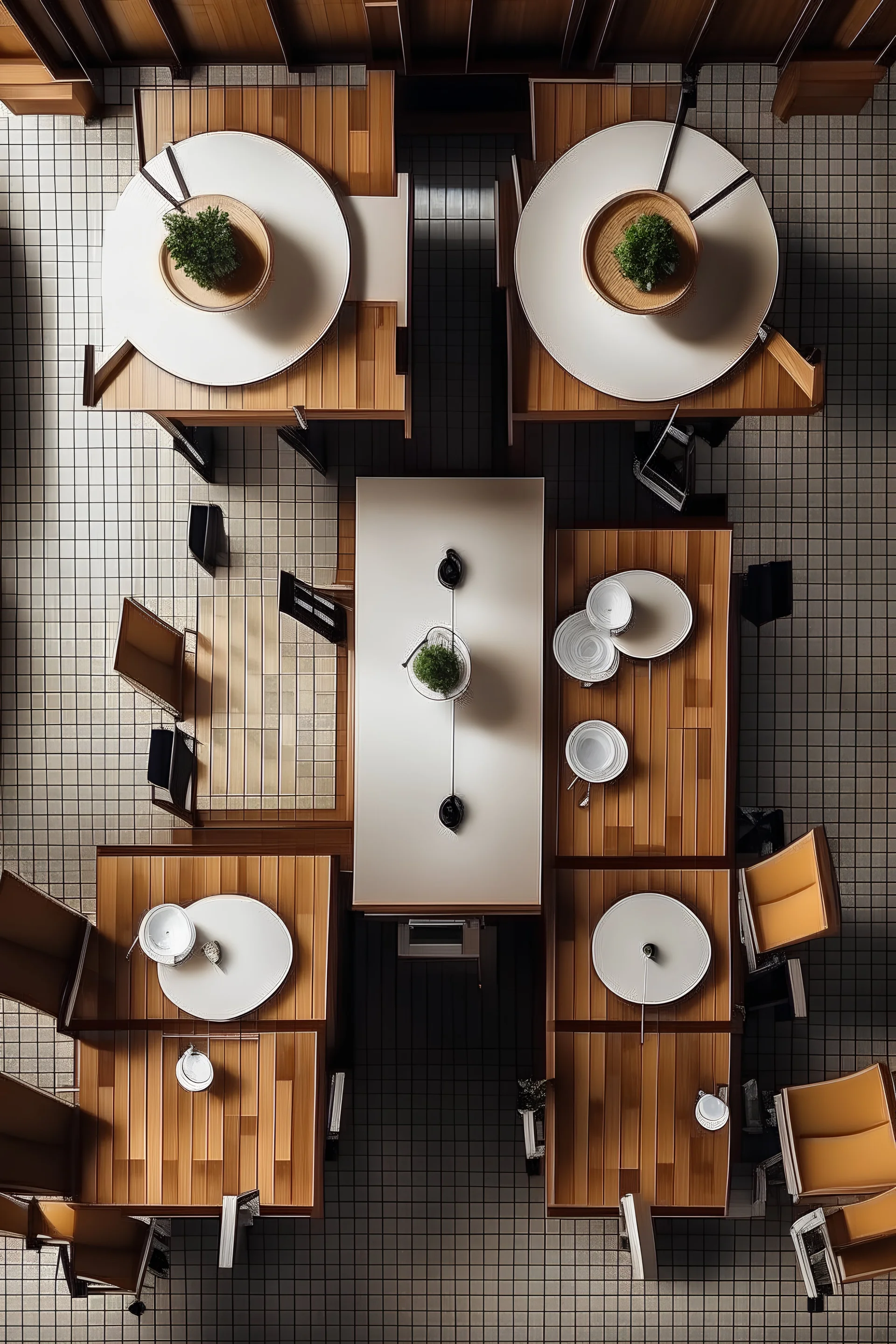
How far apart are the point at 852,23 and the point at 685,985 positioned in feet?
16.1

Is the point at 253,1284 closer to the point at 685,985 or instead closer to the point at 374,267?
the point at 685,985

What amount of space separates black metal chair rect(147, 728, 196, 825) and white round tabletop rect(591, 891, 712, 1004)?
2161mm

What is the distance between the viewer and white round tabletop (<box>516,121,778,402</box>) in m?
3.78

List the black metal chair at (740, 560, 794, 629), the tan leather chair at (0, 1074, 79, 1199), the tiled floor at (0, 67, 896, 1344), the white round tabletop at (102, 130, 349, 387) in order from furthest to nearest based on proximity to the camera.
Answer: the tiled floor at (0, 67, 896, 1344) → the black metal chair at (740, 560, 794, 629) → the tan leather chair at (0, 1074, 79, 1199) → the white round tabletop at (102, 130, 349, 387)

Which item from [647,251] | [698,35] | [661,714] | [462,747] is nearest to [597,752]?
[661,714]

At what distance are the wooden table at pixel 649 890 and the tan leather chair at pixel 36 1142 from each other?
220 cm

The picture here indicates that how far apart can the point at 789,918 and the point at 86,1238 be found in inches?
140

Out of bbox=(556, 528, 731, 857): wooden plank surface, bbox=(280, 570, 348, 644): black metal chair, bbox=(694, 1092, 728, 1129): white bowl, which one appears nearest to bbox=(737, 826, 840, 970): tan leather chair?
bbox=(556, 528, 731, 857): wooden plank surface

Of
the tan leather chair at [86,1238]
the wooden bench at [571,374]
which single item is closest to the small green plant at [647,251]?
the wooden bench at [571,374]

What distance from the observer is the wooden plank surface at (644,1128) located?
4152mm

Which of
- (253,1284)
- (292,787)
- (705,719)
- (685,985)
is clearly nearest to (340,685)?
(292,787)

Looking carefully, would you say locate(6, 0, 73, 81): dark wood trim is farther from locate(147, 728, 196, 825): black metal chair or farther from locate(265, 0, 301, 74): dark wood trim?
locate(147, 728, 196, 825): black metal chair

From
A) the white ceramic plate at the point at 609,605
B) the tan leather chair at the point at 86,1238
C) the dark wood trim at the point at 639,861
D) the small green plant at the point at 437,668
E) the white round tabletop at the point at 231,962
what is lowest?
the tan leather chair at the point at 86,1238

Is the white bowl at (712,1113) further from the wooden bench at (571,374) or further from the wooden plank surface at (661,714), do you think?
the wooden bench at (571,374)
